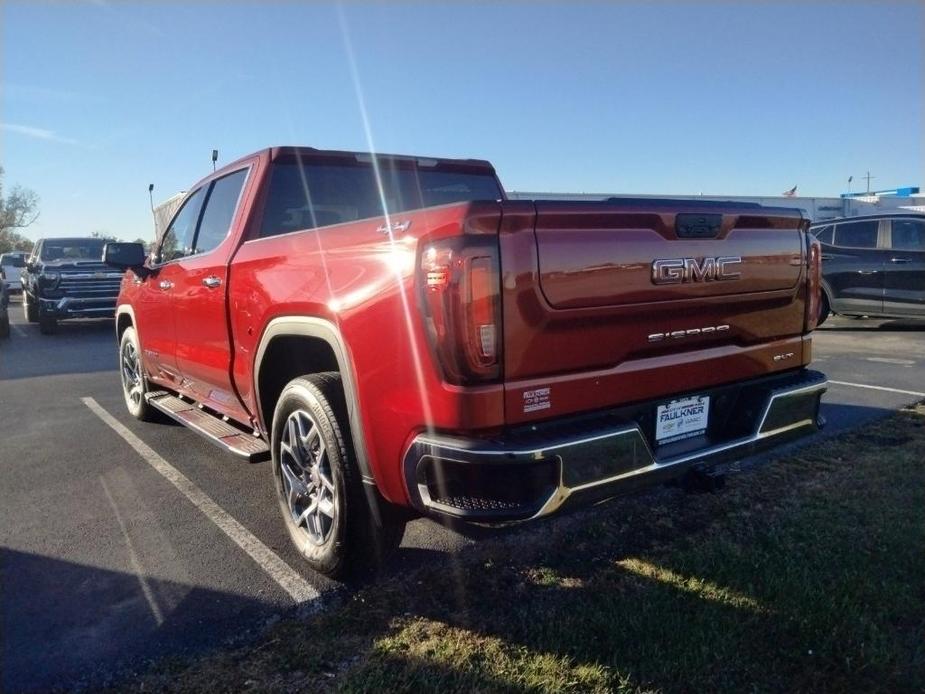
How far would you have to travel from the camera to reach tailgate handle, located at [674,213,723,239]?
285 centimetres

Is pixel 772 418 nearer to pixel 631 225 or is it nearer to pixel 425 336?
pixel 631 225

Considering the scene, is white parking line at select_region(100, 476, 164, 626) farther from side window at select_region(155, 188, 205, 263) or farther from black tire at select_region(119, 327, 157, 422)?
black tire at select_region(119, 327, 157, 422)

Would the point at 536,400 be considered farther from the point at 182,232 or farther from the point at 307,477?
the point at 182,232

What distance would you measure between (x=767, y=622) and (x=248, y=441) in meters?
2.77

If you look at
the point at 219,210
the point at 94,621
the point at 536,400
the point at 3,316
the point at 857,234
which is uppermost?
the point at 219,210

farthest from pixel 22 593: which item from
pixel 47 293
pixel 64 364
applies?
pixel 47 293

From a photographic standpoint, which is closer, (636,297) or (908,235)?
(636,297)

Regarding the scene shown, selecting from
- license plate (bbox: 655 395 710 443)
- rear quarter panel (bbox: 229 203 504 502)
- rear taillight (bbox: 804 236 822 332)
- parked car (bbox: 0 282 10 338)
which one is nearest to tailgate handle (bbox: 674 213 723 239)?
license plate (bbox: 655 395 710 443)

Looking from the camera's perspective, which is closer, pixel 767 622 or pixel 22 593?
pixel 767 622

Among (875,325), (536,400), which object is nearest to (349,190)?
(536,400)

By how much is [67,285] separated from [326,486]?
42.5 feet

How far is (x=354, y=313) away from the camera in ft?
9.06

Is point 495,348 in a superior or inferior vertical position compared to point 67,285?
inferior

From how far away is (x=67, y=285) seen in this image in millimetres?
13859
